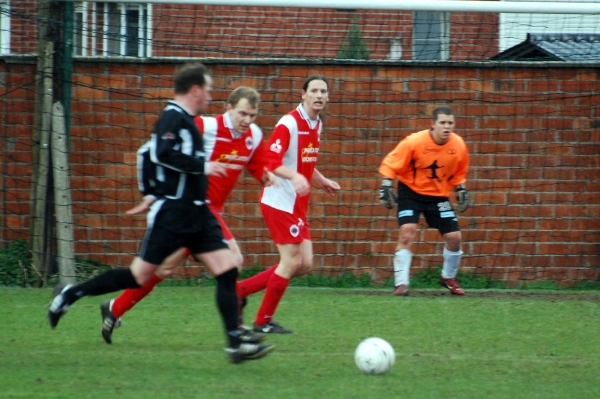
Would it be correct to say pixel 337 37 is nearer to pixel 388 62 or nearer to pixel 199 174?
pixel 388 62

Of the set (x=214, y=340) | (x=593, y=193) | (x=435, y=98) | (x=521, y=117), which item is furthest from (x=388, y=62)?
(x=214, y=340)

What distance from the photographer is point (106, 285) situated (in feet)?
19.7

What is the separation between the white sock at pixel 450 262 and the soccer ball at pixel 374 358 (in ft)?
12.9

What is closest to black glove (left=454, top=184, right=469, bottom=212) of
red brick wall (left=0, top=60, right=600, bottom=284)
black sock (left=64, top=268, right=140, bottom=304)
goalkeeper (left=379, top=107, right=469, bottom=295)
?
goalkeeper (left=379, top=107, right=469, bottom=295)

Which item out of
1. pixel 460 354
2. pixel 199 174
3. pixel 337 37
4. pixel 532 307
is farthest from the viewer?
pixel 337 37

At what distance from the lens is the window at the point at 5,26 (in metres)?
9.45

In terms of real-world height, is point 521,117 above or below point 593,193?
above

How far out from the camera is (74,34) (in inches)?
381

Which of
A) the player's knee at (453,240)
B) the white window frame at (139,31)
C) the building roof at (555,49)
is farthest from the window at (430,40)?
the white window frame at (139,31)

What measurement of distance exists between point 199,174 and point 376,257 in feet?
15.8

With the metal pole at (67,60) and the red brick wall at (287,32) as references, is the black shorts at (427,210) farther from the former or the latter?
the metal pole at (67,60)

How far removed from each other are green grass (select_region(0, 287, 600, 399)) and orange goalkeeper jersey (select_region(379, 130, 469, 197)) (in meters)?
1.08

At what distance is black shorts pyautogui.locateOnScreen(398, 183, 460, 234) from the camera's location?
9188 millimetres

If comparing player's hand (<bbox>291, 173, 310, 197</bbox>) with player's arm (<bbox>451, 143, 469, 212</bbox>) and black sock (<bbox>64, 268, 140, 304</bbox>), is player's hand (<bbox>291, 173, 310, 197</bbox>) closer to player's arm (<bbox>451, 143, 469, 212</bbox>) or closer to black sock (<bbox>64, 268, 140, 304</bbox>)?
black sock (<bbox>64, 268, 140, 304</bbox>)
